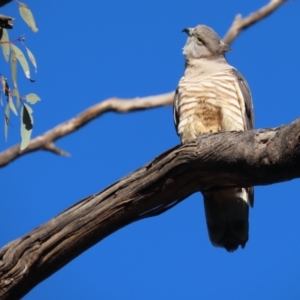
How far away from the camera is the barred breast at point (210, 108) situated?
4672 mm

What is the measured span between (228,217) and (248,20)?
3.78m

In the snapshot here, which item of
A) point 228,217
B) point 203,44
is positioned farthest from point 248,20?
point 228,217

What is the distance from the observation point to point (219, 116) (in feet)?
15.4

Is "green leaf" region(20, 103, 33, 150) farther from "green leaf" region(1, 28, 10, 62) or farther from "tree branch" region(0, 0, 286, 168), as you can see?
"tree branch" region(0, 0, 286, 168)

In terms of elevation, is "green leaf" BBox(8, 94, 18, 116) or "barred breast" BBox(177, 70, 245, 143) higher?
"barred breast" BBox(177, 70, 245, 143)

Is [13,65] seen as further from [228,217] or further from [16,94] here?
[228,217]

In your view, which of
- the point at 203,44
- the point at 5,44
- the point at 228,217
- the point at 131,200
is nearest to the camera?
the point at 131,200

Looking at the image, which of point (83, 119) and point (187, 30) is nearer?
point (187, 30)

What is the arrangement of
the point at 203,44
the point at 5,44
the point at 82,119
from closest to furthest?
the point at 5,44 < the point at 203,44 < the point at 82,119

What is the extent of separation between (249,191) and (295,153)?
1.95 meters

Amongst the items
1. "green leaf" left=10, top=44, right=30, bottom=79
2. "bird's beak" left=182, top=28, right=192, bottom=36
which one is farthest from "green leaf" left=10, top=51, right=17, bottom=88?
"bird's beak" left=182, top=28, right=192, bottom=36

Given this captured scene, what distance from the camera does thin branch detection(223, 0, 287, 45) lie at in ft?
24.2

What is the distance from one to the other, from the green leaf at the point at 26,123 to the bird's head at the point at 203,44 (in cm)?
233

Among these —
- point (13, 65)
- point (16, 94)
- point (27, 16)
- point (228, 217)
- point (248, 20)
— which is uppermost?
point (248, 20)
